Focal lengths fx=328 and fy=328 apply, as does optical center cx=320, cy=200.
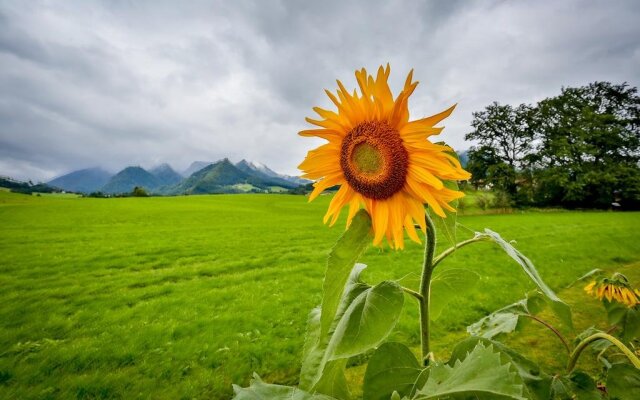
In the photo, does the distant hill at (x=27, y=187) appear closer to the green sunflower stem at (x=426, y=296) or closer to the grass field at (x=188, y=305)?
the grass field at (x=188, y=305)

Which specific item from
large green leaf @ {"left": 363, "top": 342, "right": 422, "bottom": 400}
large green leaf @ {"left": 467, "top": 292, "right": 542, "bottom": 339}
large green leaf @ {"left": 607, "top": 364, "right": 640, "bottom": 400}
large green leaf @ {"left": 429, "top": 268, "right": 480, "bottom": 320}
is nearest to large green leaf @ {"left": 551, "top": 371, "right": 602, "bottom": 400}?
large green leaf @ {"left": 607, "top": 364, "right": 640, "bottom": 400}

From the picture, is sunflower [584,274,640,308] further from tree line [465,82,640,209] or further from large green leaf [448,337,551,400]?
tree line [465,82,640,209]

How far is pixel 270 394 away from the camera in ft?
2.59

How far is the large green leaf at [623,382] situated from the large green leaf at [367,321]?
4.00 feet

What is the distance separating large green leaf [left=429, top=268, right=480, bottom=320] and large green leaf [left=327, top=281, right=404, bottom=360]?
A: 0.55 m

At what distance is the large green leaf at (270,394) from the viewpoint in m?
0.77

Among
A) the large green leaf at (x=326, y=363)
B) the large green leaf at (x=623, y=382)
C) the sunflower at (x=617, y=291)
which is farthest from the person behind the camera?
the sunflower at (x=617, y=291)

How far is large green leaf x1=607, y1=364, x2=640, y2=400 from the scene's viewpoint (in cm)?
140

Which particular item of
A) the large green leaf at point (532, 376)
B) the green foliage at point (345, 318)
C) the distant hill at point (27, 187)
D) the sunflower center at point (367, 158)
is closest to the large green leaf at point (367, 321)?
the green foliage at point (345, 318)

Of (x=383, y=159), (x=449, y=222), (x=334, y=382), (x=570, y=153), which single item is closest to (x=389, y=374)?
(x=334, y=382)

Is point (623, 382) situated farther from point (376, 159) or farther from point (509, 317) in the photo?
point (376, 159)

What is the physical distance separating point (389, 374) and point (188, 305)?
9.41 m

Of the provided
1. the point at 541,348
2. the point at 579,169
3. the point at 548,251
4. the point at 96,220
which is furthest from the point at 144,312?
the point at 579,169

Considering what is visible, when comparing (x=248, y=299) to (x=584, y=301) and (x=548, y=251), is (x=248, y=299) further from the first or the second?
(x=548, y=251)
